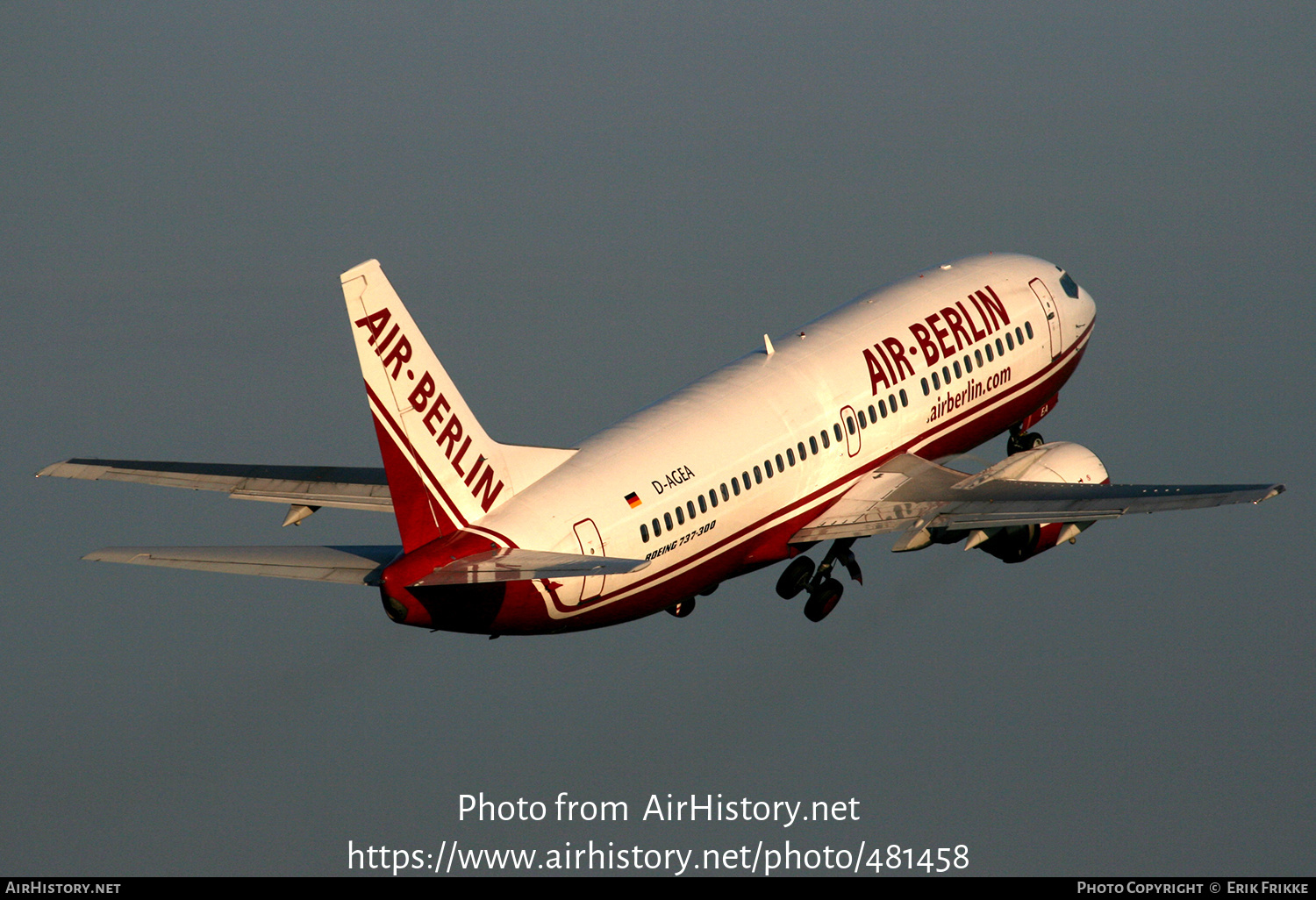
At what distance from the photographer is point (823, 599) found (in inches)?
2271

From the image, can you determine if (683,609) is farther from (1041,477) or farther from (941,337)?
(941,337)

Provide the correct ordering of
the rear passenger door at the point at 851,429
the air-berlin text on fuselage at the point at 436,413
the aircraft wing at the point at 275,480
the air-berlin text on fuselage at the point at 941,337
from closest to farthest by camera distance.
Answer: the air-berlin text on fuselage at the point at 436,413
the aircraft wing at the point at 275,480
the rear passenger door at the point at 851,429
the air-berlin text on fuselage at the point at 941,337

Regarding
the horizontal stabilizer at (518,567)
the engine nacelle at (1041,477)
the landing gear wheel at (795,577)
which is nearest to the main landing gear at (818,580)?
the landing gear wheel at (795,577)

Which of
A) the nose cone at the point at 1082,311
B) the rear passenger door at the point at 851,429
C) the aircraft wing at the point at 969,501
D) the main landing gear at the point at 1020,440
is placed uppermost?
the nose cone at the point at 1082,311

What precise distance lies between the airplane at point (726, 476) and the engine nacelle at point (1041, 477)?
61 mm

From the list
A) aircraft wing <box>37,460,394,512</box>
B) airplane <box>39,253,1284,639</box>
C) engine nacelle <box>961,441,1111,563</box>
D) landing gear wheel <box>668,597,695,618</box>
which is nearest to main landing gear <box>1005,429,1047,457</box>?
airplane <box>39,253,1284,639</box>

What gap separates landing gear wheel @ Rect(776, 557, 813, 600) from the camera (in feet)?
190

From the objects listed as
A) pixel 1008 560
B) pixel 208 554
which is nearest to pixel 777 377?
pixel 1008 560

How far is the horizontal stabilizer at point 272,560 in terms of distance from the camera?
46656 mm

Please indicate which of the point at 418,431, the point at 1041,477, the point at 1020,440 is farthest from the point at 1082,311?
the point at 418,431

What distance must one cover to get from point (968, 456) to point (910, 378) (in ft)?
8.87

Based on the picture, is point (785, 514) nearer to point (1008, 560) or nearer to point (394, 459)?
point (1008, 560)

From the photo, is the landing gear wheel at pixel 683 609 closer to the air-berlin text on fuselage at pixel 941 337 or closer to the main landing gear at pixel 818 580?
the main landing gear at pixel 818 580

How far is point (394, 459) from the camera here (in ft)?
156
